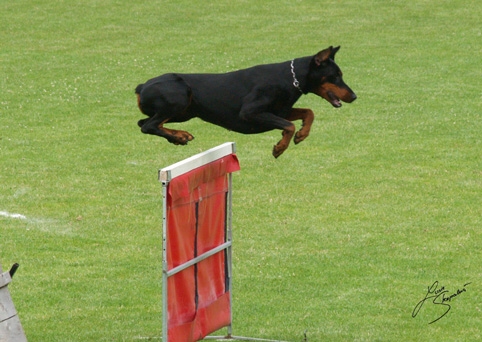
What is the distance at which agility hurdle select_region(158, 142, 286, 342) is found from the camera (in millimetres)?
13062

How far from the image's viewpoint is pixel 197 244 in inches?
563

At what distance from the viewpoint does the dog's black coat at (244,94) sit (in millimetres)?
10703

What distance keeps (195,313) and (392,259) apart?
274 inches

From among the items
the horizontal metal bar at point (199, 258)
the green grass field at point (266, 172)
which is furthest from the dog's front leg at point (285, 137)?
the green grass field at point (266, 172)

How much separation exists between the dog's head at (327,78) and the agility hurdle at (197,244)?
237cm

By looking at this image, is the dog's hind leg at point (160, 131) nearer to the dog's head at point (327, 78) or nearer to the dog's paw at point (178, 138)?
the dog's paw at point (178, 138)

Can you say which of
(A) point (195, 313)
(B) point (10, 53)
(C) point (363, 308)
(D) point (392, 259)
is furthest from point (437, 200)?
(B) point (10, 53)

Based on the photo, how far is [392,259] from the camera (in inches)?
802

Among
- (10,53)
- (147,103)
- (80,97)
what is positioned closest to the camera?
(147,103)

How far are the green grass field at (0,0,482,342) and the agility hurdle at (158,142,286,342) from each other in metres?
1.89

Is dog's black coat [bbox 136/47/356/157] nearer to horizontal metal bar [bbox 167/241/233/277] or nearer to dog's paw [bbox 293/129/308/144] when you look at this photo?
dog's paw [bbox 293/129/308/144]

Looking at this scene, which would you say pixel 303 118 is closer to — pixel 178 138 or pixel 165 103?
pixel 178 138

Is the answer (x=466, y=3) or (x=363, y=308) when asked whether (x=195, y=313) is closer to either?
(x=363, y=308)

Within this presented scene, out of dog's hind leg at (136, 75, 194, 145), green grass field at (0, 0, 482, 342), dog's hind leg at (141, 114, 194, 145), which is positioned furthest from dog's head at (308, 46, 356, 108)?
green grass field at (0, 0, 482, 342)
